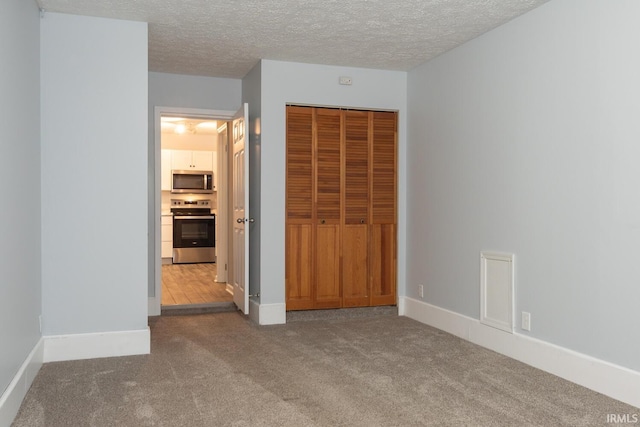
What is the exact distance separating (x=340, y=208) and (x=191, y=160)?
5901 mm

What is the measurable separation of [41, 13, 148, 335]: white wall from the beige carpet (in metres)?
0.41

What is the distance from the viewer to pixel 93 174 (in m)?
3.88

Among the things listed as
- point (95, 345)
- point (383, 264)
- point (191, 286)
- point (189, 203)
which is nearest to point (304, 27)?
point (383, 264)

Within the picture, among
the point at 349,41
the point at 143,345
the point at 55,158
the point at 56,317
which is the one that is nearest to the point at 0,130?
the point at 55,158

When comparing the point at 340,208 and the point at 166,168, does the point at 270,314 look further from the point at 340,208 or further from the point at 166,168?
the point at 166,168

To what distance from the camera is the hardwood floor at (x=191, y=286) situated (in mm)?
6129

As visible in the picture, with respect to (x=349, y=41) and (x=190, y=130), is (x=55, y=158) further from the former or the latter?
(x=190, y=130)

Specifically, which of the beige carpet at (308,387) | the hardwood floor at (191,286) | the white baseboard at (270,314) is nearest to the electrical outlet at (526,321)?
the beige carpet at (308,387)

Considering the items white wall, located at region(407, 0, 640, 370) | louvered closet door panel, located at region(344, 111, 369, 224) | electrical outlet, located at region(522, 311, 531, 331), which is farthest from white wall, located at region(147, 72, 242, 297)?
electrical outlet, located at region(522, 311, 531, 331)

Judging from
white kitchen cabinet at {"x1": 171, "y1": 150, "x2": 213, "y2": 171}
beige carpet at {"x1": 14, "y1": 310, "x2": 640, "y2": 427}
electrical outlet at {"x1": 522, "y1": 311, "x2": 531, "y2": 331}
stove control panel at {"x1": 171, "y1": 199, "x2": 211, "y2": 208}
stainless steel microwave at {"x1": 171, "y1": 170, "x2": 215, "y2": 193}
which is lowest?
beige carpet at {"x1": 14, "y1": 310, "x2": 640, "y2": 427}

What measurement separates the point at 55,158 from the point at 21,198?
2.48 ft

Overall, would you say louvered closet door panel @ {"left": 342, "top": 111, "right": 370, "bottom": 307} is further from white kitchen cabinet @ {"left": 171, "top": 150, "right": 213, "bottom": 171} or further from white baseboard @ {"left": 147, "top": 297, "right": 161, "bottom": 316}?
white kitchen cabinet @ {"left": 171, "top": 150, "right": 213, "bottom": 171}

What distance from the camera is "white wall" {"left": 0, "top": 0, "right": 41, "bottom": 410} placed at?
104 inches

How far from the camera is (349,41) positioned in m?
4.44
